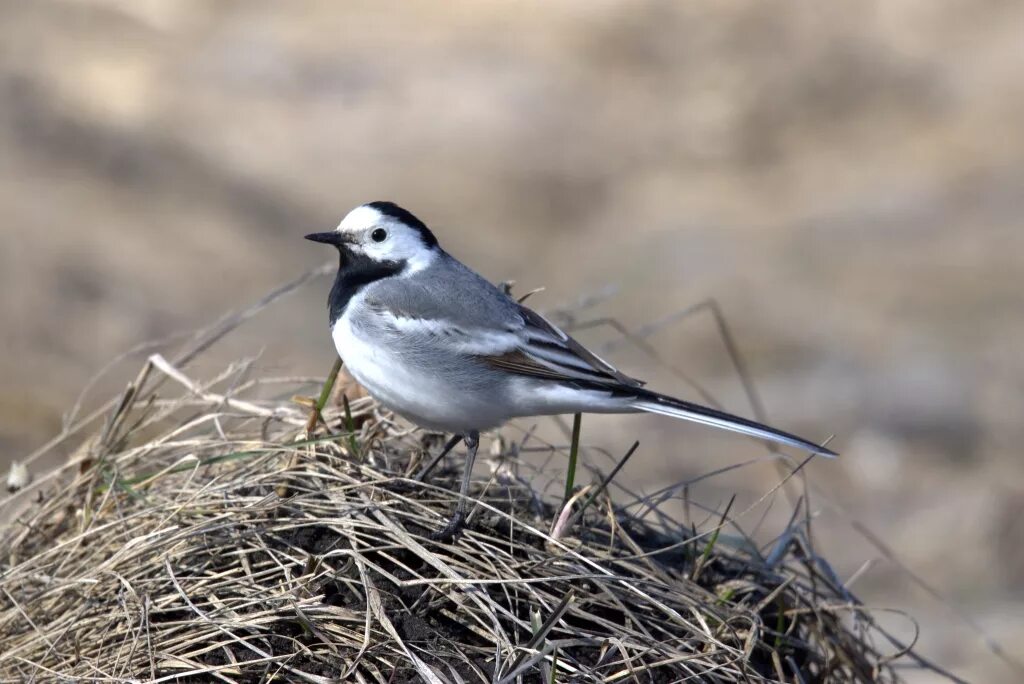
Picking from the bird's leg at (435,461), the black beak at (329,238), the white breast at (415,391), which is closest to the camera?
the bird's leg at (435,461)

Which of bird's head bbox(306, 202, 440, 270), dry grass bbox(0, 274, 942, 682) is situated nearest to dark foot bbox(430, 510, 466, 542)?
dry grass bbox(0, 274, 942, 682)

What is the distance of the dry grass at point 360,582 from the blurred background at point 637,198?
12.1 ft

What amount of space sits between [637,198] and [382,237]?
32.0 ft

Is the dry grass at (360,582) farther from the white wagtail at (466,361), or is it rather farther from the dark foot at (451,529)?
the white wagtail at (466,361)

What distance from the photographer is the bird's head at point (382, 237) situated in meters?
4.77

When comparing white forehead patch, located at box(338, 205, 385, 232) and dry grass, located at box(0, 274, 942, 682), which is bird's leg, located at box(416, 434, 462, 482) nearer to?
dry grass, located at box(0, 274, 942, 682)

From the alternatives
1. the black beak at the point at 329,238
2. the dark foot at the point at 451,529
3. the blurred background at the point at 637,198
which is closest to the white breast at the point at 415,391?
the black beak at the point at 329,238

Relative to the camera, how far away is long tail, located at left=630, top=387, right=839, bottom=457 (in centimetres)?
390

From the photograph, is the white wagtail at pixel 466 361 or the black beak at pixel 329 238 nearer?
the white wagtail at pixel 466 361

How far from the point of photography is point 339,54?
51.1 ft

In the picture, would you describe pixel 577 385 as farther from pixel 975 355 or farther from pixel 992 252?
pixel 992 252

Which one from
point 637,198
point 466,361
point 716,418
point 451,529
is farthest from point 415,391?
point 637,198

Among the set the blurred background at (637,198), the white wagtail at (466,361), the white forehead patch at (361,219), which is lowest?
the white wagtail at (466,361)

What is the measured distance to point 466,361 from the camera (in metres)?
4.39
